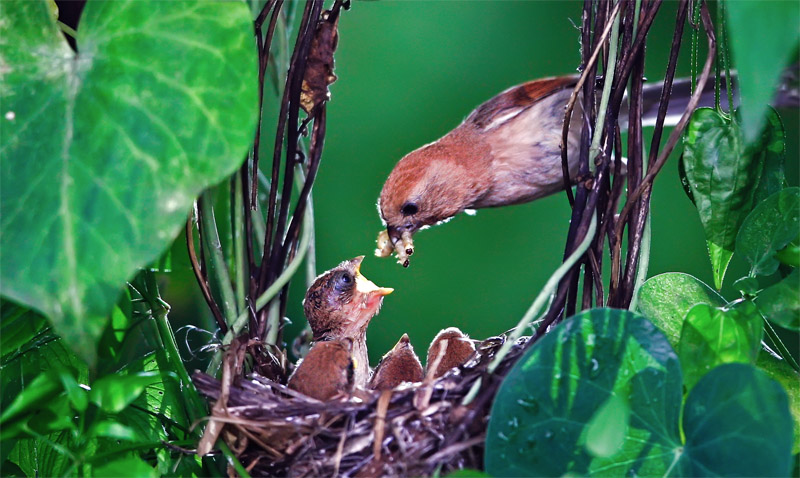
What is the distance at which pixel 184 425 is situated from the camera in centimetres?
112

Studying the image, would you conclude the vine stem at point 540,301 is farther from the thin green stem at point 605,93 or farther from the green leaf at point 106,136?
the green leaf at point 106,136

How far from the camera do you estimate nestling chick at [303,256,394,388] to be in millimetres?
1499

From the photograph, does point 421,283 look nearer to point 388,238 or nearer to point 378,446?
point 388,238

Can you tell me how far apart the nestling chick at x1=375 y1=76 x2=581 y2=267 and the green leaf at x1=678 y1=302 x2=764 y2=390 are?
0.64 m

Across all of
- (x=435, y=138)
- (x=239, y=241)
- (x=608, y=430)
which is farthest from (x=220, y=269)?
(x=435, y=138)

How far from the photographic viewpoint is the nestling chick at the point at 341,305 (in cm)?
150

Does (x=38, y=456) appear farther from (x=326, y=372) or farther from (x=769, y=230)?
(x=769, y=230)

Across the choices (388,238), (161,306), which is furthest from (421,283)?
(161,306)

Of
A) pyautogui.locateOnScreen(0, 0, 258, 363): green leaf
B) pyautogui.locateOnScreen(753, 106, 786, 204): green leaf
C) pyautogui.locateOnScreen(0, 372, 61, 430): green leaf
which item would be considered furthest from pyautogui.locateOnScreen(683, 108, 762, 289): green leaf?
pyautogui.locateOnScreen(0, 372, 61, 430): green leaf

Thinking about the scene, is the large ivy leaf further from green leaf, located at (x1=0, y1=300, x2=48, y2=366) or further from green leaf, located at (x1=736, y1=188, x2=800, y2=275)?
green leaf, located at (x1=0, y1=300, x2=48, y2=366)

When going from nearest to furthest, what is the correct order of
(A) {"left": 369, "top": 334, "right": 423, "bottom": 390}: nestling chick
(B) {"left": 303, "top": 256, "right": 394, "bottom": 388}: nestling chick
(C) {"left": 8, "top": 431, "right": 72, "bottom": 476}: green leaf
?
1. (C) {"left": 8, "top": 431, "right": 72, "bottom": 476}: green leaf
2. (A) {"left": 369, "top": 334, "right": 423, "bottom": 390}: nestling chick
3. (B) {"left": 303, "top": 256, "right": 394, "bottom": 388}: nestling chick

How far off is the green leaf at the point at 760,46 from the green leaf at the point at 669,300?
41 cm

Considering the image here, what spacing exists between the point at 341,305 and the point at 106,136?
0.75 metres

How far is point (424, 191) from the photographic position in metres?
1.54
